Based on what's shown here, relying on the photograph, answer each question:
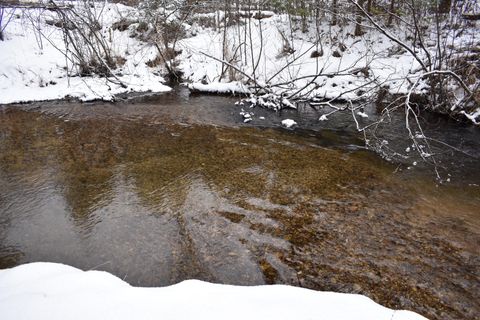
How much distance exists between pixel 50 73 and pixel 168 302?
12.8 meters

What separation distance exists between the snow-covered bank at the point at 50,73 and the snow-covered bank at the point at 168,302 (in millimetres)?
9186

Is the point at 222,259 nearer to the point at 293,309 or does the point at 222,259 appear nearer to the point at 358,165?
the point at 293,309

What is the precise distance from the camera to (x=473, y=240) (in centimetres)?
438

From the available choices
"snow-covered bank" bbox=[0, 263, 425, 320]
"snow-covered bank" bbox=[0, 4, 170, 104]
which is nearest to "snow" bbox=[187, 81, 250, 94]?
"snow-covered bank" bbox=[0, 4, 170, 104]

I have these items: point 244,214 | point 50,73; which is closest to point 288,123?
point 244,214

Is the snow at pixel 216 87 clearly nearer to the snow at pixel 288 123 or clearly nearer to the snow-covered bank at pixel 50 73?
the snow-covered bank at pixel 50 73

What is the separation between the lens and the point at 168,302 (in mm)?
2906

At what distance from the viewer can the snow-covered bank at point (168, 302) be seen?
2.71 meters

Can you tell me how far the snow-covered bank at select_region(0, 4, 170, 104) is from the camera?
37.8 ft

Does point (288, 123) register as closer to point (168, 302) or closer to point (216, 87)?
point (216, 87)

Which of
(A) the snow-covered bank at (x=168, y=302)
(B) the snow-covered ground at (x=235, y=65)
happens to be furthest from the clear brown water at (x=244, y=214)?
(B) the snow-covered ground at (x=235, y=65)

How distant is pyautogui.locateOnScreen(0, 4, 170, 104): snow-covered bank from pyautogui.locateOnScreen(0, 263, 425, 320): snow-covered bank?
9.19 meters

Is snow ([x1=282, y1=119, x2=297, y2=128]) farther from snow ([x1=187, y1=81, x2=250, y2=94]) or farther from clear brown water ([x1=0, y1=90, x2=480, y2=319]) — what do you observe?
snow ([x1=187, y1=81, x2=250, y2=94])

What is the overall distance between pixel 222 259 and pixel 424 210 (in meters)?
3.25
